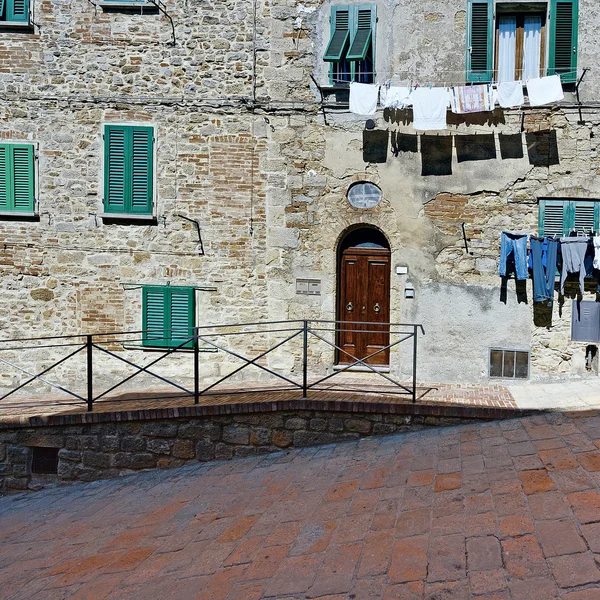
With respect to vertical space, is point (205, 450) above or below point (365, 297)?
below

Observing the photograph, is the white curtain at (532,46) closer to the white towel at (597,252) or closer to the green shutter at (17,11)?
the white towel at (597,252)

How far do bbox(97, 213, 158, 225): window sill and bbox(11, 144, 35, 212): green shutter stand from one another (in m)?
1.13

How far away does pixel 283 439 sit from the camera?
7957 mm

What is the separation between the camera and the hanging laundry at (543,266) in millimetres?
9680

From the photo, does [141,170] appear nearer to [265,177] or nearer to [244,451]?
[265,177]

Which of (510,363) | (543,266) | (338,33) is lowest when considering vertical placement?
(510,363)

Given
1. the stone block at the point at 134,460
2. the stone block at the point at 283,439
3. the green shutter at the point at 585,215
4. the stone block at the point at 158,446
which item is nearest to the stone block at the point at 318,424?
the stone block at the point at 283,439

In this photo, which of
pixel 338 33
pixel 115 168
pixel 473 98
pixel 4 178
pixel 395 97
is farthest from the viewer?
pixel 4 178

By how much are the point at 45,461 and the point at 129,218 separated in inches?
157

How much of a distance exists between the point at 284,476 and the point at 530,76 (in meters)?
6.66

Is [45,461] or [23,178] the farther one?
[23,178]

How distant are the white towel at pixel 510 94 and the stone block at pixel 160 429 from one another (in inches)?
244

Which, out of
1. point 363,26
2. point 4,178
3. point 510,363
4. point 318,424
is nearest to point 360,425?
point 318,424

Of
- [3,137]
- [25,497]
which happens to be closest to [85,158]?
[3,137]
